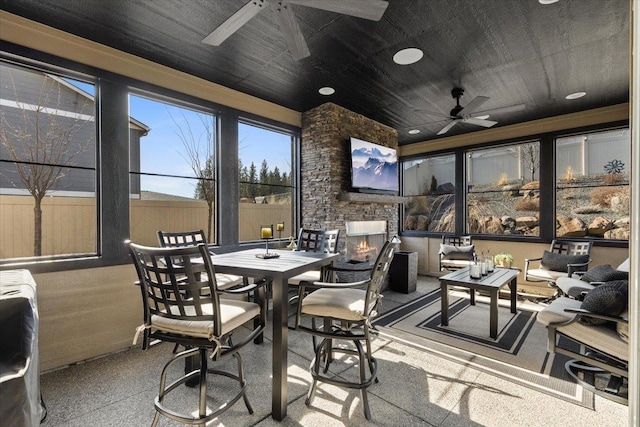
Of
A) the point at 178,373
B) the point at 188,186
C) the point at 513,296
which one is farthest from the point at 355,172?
the point at 178,373

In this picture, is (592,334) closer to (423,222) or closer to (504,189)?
(504,189)

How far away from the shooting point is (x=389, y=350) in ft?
9.41

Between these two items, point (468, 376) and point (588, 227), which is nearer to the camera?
point (468, 376)

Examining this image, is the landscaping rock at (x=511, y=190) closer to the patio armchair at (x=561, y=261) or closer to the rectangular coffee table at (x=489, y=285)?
the patio armchair at (x=561, y=261)

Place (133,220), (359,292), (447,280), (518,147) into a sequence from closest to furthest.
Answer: (359,292) → (133,220) → (447,280) → (518,147)

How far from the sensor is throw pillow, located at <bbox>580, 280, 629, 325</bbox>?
1991 mm

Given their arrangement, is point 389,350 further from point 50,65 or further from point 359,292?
point 50,65

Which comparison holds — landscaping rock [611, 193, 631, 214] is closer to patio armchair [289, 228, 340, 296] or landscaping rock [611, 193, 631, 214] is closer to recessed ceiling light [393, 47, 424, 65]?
recessed ceiling light [393, 47, 424, 65]

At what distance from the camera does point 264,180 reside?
4.49 m

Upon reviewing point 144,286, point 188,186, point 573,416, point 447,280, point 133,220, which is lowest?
point 573,416

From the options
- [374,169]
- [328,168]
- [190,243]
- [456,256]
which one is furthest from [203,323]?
[456,256]

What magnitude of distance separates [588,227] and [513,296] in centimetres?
211

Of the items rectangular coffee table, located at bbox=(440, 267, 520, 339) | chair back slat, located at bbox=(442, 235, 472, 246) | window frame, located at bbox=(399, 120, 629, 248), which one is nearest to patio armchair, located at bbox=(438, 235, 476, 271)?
chair back slat, located at bbox=(442, 235, 472, 246)

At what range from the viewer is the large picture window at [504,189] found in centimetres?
528
